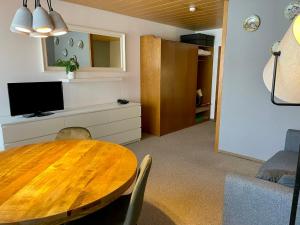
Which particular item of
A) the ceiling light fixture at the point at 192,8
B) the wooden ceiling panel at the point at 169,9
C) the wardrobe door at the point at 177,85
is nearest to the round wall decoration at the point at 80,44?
the wooden ceiling panel at the point at 169,9


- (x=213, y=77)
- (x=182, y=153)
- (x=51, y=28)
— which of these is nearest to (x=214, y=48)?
(x=213, y=77)

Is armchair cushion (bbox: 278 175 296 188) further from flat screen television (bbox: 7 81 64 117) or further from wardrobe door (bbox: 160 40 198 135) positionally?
wardrobe door (bbox: 160 40 198 135)

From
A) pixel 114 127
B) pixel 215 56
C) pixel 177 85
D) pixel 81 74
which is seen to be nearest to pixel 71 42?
pixel 81 74

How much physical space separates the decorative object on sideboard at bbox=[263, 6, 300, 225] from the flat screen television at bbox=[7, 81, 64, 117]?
3.05m

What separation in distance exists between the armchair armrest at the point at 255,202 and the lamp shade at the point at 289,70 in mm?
749

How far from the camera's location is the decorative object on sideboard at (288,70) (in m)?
0.78

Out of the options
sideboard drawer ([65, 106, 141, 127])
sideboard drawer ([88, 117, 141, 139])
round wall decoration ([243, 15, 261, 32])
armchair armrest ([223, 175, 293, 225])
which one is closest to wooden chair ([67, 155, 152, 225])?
armchair armrest ([223, 175, 293, 225])

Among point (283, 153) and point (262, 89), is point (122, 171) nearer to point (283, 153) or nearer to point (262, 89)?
point (283, 153)

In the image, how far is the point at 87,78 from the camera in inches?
149

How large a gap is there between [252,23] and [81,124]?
2.99 metres

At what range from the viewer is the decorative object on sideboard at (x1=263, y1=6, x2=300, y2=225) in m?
0.78

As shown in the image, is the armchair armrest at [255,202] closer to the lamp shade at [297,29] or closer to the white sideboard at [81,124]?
the lamp shade at [297,29]

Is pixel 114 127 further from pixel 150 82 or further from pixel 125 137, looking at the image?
pixel 150 82

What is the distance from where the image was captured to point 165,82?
181 inches
